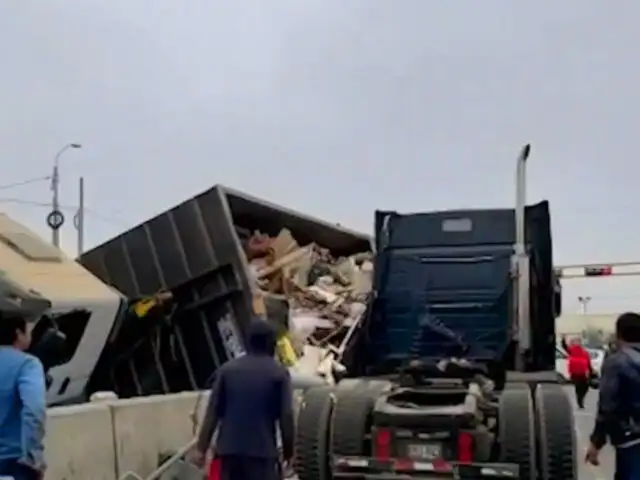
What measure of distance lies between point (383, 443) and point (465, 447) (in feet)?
2.08

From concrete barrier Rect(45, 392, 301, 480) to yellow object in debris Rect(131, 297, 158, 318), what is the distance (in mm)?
3875

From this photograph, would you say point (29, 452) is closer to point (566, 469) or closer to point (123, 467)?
point (123, 467)

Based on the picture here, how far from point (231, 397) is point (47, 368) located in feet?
18.3

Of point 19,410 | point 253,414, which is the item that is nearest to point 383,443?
point 253,414

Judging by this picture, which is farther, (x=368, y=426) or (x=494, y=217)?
(x=494, y=217)

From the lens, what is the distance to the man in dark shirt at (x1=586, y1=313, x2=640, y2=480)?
6.90 m

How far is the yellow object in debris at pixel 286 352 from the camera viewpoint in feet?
45.6

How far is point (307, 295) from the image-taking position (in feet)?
51.5

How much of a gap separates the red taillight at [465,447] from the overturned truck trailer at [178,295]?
554cm

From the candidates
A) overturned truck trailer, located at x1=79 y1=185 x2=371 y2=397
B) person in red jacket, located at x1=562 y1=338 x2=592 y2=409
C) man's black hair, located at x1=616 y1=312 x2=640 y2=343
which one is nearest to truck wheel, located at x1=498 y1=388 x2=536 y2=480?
man's black hair, located at x1=616 y1=312 x2=640 y2=343

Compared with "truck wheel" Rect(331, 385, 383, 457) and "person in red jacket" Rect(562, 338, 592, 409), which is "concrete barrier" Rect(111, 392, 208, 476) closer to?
"truck wheel" Rect(331, 385, 383, 457)

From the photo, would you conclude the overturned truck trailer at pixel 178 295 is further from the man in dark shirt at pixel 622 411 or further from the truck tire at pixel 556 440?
the man in dark shirt at pixel 622 411

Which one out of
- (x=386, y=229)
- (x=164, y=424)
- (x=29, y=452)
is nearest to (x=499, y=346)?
(x=386, y=229)

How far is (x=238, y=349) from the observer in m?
13.4
